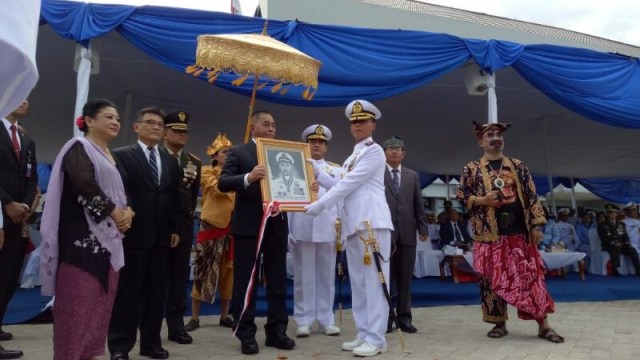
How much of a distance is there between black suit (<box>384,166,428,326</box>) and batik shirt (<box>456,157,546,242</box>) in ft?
2.11

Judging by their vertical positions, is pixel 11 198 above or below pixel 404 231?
above

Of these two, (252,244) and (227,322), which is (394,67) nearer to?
(252,244)

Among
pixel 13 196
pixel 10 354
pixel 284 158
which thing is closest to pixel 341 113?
pixel 284 158

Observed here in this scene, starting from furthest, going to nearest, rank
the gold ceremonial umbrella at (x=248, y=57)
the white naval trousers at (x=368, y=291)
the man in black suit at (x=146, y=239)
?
the gold ceremonial umbrella at (x=248, y=57)
the white naval trousers at (x=368, y=291)
the man in black suit at (x=146, y=239)

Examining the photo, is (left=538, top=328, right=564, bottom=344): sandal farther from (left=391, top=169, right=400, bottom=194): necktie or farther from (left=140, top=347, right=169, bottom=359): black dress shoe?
(left=140, top=347, right=169, bottom=359): black dress shoe

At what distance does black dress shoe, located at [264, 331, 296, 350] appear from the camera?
3.80 m

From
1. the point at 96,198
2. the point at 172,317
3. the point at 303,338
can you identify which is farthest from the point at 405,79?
the point at 96,198

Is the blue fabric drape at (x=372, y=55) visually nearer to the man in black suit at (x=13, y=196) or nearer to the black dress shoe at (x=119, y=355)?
the man in black suit at (x=13, y=196)

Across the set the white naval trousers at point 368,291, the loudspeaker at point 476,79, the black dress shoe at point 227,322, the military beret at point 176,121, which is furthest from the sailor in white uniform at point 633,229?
the military beret at point 176,121

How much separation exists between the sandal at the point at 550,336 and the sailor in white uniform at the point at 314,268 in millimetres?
1779

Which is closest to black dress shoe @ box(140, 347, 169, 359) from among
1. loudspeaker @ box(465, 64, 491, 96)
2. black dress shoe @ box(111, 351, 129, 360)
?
black dress shoe @ box(111, 351, 129, 360)

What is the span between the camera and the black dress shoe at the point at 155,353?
3471 millimetres

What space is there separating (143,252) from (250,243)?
77cm

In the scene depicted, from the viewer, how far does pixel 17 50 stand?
76 cm
